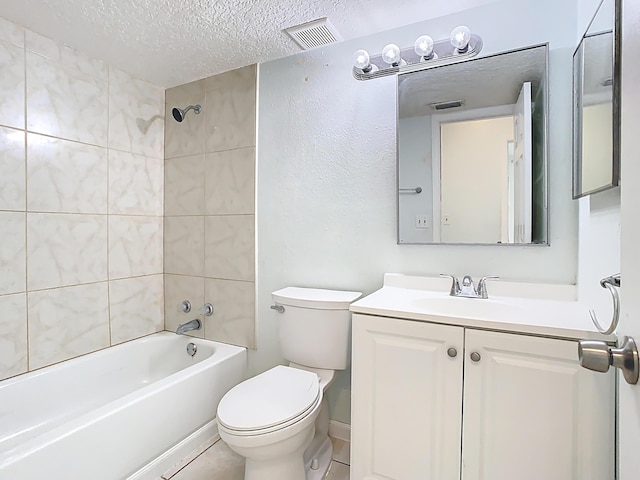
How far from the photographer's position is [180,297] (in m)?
2.31

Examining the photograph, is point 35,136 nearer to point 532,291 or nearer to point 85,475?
point 85,475

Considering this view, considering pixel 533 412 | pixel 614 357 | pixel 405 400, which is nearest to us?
pixel 614 357

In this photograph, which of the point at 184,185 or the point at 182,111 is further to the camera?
the point at 184,185

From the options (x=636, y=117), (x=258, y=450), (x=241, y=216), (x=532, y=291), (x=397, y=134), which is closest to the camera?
(x=636, y=117)

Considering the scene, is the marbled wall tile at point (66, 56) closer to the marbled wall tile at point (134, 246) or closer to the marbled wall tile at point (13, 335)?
the marbled wall tile at point (134, 246)

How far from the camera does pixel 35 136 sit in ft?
5.56

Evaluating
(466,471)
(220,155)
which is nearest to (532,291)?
(466,471)

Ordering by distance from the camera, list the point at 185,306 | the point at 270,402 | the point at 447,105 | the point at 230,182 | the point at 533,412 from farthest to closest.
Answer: the point at 185,306 → the point at 230,182 → the point at 447,105 → the point at 270,402 → the point at 533,412

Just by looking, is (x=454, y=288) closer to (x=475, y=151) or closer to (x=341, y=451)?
(x=475, y=151)

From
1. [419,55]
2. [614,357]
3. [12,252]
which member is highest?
[419,55]

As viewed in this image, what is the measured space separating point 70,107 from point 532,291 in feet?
8.14

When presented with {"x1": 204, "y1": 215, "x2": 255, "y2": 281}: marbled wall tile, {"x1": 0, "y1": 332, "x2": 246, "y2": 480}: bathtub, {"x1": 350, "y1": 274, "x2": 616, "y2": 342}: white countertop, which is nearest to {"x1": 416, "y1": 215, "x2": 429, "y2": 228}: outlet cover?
{"x1": 350, "y1": 274, "x2": 616, "y2": 342}: white countertop

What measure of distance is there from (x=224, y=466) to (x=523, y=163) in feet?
6.45

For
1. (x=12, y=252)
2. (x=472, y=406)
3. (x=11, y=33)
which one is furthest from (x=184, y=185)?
(x=472, y=406)
